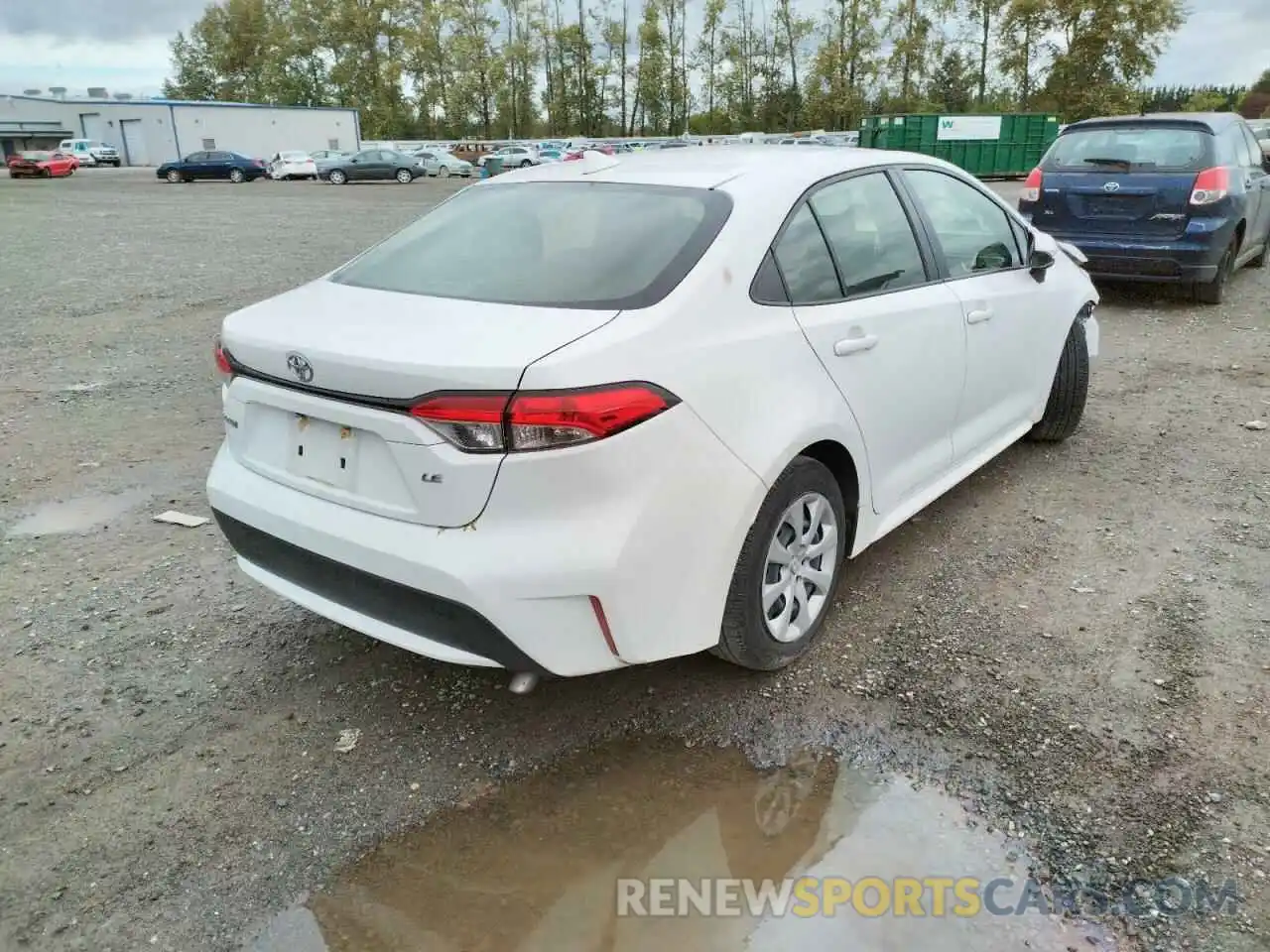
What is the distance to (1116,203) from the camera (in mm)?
8336

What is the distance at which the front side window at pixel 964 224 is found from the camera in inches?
154

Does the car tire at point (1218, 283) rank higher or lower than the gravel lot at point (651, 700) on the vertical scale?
higher

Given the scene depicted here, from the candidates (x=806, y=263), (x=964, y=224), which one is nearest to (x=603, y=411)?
(x=806, y=263)

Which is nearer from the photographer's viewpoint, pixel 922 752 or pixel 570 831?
pixel 570 831

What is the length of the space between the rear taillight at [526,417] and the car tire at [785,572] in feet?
2.11

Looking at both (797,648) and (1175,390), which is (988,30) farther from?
(797,648)

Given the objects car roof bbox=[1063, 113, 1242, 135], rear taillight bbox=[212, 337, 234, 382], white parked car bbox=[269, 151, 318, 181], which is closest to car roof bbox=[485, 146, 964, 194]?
rear taillight bbox=[212, 337, 234, 382]

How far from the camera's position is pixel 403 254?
334 cm

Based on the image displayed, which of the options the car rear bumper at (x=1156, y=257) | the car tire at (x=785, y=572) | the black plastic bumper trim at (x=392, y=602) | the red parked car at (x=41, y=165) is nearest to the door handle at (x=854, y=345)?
the car tire at (x=785, y=572)

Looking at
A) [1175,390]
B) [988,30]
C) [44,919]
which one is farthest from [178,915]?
[988,30]

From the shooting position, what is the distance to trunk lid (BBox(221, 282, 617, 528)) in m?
2.39

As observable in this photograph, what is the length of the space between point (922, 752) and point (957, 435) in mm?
1588

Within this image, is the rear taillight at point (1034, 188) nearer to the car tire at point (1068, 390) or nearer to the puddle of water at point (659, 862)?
the car tire at point (1068, 390)

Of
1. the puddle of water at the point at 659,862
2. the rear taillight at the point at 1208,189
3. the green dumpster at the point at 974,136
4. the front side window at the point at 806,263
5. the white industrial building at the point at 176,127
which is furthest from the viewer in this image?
the white industrial building at the point at 176,127
